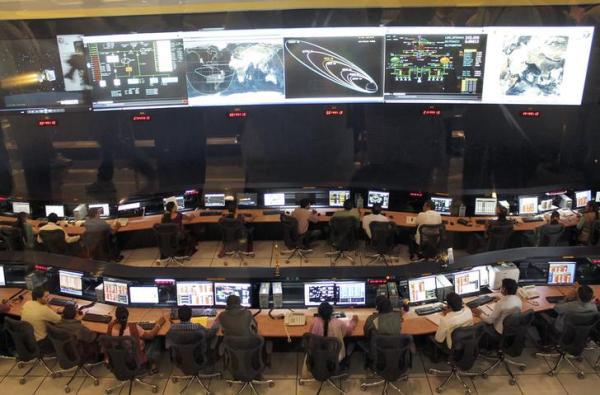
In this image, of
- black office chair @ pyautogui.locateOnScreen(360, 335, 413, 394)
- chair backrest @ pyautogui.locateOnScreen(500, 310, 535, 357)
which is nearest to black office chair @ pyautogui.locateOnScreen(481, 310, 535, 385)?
chair backrest @ pyautogui.locateOnScreen(500, 310, 535, 357)

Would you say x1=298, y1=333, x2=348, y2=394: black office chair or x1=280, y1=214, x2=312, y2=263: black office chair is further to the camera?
x1=280, y1=214, x2=312, y2=263: black office chair

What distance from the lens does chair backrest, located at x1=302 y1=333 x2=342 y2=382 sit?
4.98m

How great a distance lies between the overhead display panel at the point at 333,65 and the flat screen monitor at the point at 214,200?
1956mm

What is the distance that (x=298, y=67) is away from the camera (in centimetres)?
877

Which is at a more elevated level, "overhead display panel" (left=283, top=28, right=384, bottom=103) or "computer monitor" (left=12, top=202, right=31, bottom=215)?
"overhead display panel" (left=283, top=28, right=384, bottom=103)

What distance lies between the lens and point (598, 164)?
9578mm

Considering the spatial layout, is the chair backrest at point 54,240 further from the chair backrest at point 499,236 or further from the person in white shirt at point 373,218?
the chair backrest at point 499,236

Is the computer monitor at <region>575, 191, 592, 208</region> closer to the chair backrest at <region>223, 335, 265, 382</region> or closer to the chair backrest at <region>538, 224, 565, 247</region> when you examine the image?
the chair backrest at <region>538, 224, 565, 247</region>

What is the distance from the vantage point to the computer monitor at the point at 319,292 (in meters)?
5.80

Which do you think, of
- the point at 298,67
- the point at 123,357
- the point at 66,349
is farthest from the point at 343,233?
the point at 66,349

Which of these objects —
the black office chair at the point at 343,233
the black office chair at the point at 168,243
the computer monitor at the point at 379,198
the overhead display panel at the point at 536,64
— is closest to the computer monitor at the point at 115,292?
the black office chair at the point at 168,243

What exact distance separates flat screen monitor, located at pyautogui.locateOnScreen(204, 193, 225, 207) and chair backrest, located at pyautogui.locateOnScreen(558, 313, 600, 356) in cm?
513

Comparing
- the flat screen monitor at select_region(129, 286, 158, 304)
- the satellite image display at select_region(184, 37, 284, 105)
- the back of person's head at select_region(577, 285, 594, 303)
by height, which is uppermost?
the satellite image display at select_region(184, 37, 284, 105)

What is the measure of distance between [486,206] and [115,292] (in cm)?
538
